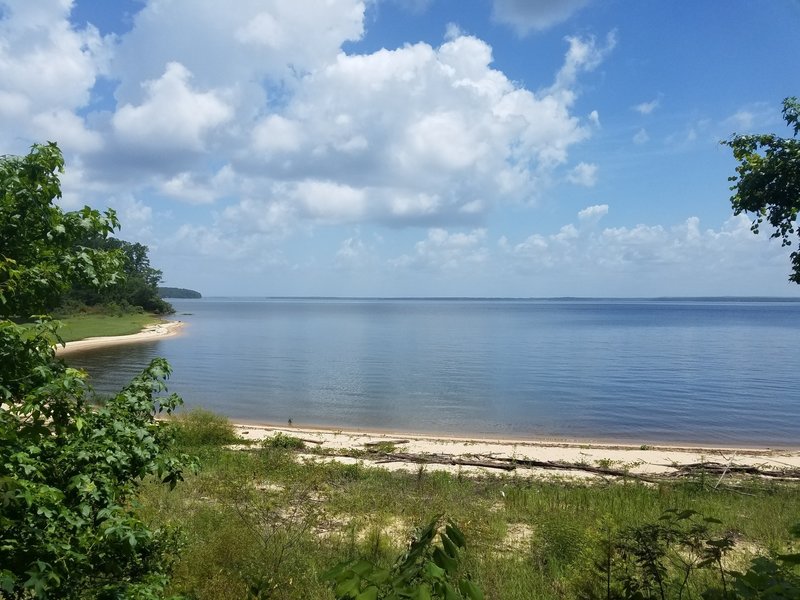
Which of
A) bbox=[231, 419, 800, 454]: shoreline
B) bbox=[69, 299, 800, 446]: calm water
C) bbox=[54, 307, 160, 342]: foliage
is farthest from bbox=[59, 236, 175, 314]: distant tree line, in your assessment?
bbox=[231, 419, 800, 454]: shoreline

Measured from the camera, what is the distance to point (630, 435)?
25.8 metres

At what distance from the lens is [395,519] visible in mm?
10445

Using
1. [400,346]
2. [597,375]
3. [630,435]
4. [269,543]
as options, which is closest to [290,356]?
[400,346]

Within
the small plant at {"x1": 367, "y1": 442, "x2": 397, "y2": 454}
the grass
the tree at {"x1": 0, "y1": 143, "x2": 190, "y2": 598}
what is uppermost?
the tree at {"x1": 0, "y1": 143, "x2": 190, "y2": 598}

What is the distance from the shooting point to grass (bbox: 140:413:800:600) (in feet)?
22.6

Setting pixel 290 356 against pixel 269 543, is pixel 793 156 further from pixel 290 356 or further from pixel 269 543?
pixel 290 356

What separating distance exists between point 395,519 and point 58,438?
7.22 m

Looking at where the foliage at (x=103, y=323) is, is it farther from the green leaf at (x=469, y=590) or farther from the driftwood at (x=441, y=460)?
the green leaf at (x=469, y=590)

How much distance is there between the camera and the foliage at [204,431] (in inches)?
766

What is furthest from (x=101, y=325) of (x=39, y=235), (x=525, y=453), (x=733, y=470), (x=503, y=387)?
(x=39, y=235)

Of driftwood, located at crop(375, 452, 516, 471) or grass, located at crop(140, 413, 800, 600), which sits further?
driftwood, located at crop(375, 452, 516, 471)

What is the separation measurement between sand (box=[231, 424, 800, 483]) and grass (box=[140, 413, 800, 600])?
1.93 meters

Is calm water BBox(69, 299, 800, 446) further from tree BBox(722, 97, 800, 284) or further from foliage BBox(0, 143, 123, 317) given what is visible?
foliage BBox(0, 143, 123, 317)

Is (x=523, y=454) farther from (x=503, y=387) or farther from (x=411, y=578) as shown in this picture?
(x=411, y=578)
